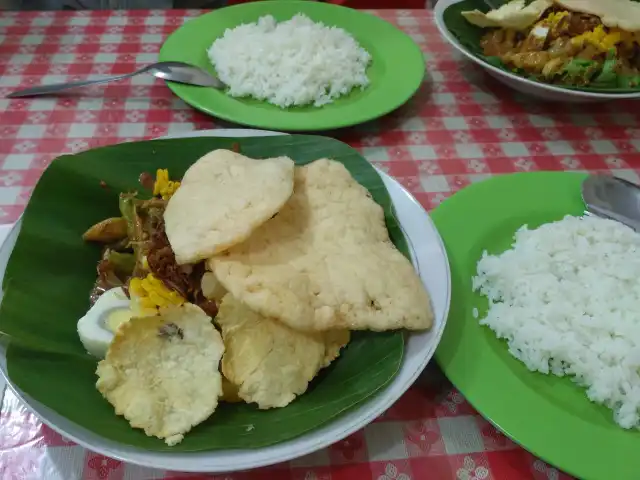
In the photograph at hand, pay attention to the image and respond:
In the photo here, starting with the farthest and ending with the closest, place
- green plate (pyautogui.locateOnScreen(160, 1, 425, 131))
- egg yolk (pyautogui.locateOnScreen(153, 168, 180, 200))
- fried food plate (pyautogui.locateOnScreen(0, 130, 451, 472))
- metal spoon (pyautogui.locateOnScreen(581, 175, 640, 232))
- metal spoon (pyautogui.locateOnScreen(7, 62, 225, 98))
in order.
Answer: metal spoon (pyautogui.locateOnScreen(7, 62, 225, 98))
green plate (pyautogui.locateOnScreen(160, 1, 425, 131))
metal spoon (pyautogui.locateOnScreen(581, 175, 640, 232))
egg yolk (pyautogui.locateOnScreen(153, 168, 180, 200))
fried food plate (pyautogui.locateOnScreen(0, 130, 451, 472))

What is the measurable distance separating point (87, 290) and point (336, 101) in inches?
48.0

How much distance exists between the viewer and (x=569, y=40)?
7.61 feet

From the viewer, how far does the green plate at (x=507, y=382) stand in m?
1.11

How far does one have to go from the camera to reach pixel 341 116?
201cm

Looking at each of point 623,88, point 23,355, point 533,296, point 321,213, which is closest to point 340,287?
point 321,213

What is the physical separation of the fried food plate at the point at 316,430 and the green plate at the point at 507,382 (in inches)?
4.0

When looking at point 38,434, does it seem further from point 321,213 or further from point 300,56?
point 300,56

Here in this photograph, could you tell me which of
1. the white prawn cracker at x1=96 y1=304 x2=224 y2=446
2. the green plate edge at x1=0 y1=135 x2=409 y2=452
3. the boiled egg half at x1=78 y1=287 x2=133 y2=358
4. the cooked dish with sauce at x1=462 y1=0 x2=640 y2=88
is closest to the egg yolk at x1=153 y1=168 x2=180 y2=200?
the green plate edge at x1=0 y1=135 x2=409 y2=452

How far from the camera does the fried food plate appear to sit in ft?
3.23

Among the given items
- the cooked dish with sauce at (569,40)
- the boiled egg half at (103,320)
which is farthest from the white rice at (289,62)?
the boiled egg half at (103,320)

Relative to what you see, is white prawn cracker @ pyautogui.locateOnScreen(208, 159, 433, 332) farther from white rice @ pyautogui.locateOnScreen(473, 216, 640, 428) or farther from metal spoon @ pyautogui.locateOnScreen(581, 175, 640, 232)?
metal spoon @ pyautogui.locateOnScreen(581, 175, 640, 232)

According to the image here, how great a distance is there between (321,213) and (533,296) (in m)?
0.57

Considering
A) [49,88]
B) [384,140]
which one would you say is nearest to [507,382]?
[384,140]

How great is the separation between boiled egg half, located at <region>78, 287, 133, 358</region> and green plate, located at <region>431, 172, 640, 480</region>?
72cm
